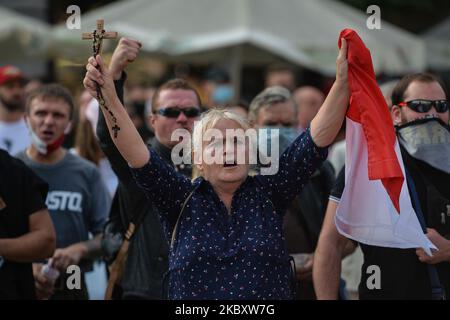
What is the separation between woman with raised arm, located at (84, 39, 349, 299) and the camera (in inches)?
154

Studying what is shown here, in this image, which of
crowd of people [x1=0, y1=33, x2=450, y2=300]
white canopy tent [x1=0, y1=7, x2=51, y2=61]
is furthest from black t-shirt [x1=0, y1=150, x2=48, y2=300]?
white canopy tent [x1=0, y1=7, x2=51, y2=61]

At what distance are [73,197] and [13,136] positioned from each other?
9.60 ft

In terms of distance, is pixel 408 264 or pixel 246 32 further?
pixel 246 32

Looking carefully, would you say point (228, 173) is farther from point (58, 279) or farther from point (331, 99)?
point (58, 279)

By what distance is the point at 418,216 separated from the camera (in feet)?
15.6

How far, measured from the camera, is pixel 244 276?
12.9ft

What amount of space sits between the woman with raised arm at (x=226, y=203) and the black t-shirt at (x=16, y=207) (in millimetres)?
1347

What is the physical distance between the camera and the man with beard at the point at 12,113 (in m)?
8.84

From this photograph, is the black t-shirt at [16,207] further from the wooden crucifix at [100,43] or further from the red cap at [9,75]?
the red cap at [9,75]

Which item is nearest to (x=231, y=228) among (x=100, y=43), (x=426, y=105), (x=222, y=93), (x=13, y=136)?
(x=100, y=43)

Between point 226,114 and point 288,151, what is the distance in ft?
1.06

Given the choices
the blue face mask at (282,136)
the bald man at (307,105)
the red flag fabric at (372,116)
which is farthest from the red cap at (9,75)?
the red flag fabric at (372,116)

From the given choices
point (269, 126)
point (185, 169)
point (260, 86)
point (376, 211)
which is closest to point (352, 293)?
point (269, 126)

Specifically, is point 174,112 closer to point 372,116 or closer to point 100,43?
point 100,43
